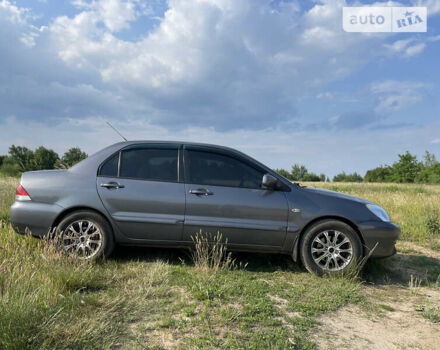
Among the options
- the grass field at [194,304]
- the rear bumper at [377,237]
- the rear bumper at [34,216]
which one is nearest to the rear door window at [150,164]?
the rear bumper at [34,216]

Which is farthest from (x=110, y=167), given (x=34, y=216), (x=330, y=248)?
(x=330, y=248)

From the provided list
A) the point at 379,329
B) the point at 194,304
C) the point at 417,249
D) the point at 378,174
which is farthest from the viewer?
the point at 378,174

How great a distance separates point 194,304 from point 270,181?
184 cm

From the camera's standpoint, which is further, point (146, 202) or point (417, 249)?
point (417, 249)

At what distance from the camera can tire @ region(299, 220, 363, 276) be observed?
410 cm

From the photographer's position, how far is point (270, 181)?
4.13 m

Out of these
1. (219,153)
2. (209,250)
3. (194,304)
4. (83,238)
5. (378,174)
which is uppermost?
(378,174)

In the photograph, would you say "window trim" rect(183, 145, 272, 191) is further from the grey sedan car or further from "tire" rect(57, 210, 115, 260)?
"tire" rect(57, 210, 115, 260)

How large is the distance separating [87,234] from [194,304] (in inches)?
75.6

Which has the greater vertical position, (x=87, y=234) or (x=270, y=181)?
(x=270, y=181)

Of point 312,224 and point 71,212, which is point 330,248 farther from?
point 71,212

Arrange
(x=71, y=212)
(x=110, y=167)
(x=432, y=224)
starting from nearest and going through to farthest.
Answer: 1. (x=71, y=212)
2. (x=110, y=167)
3. (x=432, y=224)

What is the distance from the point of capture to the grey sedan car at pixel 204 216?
13.5 ft

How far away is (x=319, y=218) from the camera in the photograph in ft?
13.8
